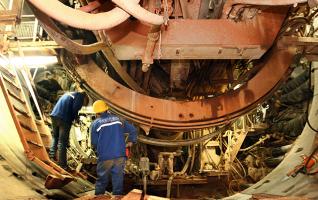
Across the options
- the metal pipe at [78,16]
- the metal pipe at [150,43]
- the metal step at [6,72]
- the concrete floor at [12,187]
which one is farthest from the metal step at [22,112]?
the metal pipe at [78,16]

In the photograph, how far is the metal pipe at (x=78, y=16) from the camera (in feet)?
5.79

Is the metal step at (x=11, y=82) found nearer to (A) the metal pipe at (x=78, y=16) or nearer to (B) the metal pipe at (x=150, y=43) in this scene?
(B) the metal pipe at (x=150, y=43)

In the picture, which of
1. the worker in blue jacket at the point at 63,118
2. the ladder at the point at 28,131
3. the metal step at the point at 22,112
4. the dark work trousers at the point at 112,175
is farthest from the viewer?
the worker in blue jacket at the point at 63,118

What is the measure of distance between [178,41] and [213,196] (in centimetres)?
450

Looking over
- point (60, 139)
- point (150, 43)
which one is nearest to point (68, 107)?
point (60, 139)

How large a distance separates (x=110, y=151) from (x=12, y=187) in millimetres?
1524

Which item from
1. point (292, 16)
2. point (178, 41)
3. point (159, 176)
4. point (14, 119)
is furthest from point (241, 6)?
point (159, 176)

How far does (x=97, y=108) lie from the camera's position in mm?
4676

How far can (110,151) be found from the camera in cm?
464

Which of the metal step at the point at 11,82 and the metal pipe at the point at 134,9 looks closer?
the metal pipe at the point at 134,9

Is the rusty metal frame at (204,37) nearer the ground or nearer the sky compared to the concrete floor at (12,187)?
nearer the sky

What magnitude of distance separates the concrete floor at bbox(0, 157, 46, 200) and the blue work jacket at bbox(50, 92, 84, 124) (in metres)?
2.44

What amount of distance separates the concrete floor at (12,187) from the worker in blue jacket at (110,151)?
1.17 m

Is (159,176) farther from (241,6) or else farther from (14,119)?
(241,6)
